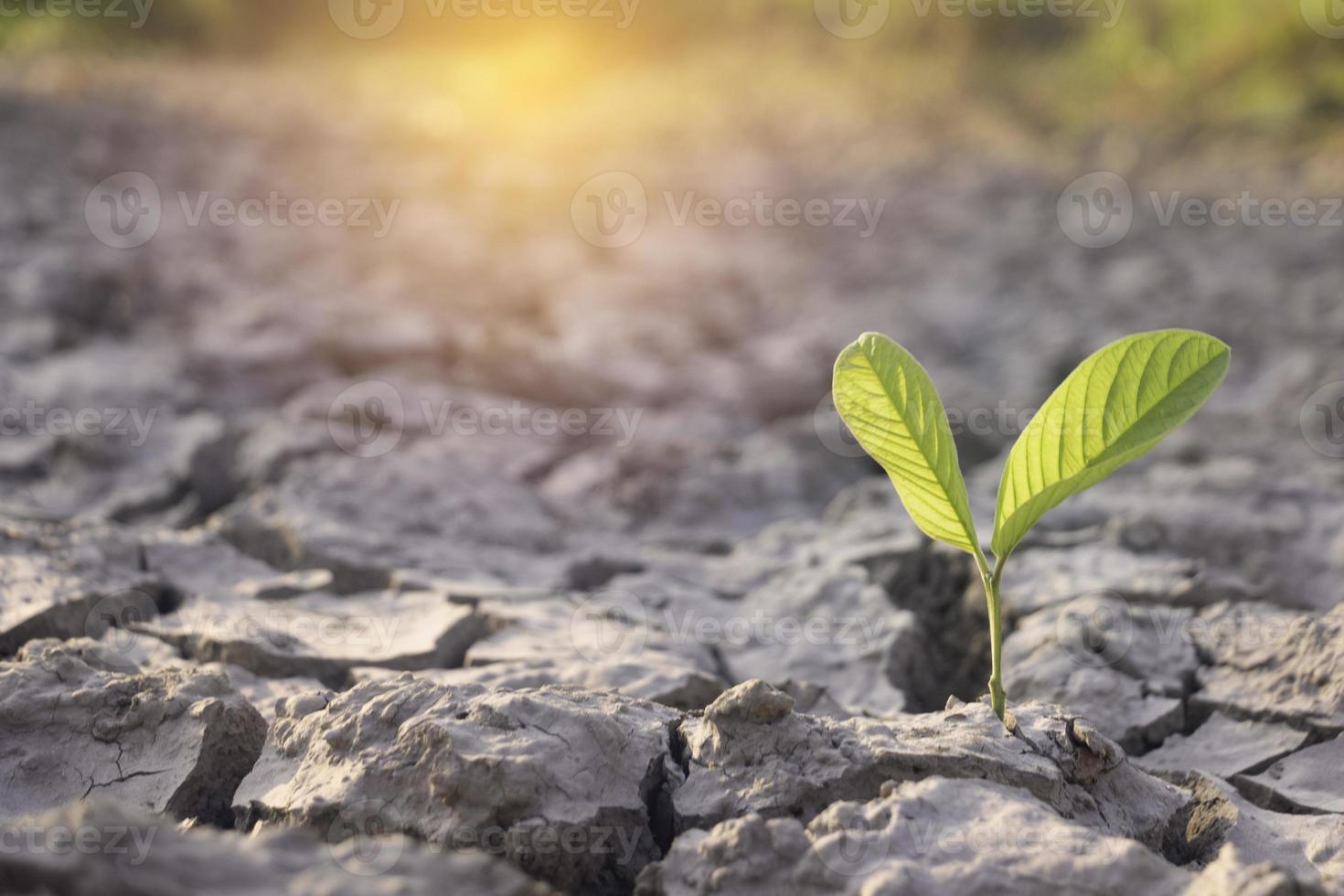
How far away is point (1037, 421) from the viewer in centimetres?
129

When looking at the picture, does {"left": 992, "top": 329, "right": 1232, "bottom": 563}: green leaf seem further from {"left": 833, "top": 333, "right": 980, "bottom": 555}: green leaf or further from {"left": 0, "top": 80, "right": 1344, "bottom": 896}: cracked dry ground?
{"left": 0, "top": 80, "right": 1344, "bottom": 896}: cracked dry ground

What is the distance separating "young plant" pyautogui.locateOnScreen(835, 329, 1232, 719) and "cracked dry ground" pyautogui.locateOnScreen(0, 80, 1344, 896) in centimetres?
29

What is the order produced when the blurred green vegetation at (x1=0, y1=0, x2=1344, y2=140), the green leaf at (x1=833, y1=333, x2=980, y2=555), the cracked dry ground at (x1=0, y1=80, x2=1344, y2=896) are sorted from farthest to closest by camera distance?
1. the blurred green vegetation at (x1=0, y1=0, x2=1344, y2=140)
2. the green leaf at (x1=833, y1=333, x2=980, y2=555)
3. the cracked dry ground at (x1=0, y1=80, x2=1344, y2=896)

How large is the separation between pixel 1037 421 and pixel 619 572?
4.35 ft

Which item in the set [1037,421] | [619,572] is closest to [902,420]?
[1037,421]

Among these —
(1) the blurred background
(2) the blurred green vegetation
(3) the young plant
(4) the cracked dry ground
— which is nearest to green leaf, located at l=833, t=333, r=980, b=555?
(3) the young plant

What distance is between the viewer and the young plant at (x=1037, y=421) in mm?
1246

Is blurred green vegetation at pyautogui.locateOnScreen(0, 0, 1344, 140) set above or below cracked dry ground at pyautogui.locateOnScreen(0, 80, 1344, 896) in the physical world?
above

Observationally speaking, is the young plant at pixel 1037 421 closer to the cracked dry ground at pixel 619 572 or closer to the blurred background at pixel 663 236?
the cracked dry ground at pixel 619 572

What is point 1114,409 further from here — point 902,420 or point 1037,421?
point 902,420

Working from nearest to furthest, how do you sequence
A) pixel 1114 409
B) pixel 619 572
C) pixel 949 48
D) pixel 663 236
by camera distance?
pixel 1114 409 → pixel 619 572 → pixel 663 236 → pixel 949 48

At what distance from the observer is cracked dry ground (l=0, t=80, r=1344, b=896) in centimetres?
117

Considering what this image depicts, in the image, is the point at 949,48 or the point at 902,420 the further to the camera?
the point at 949,48

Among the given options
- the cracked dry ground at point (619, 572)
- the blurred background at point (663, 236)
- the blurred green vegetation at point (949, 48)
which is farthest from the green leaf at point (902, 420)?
the blurred green vegetation at point (949, 48)
